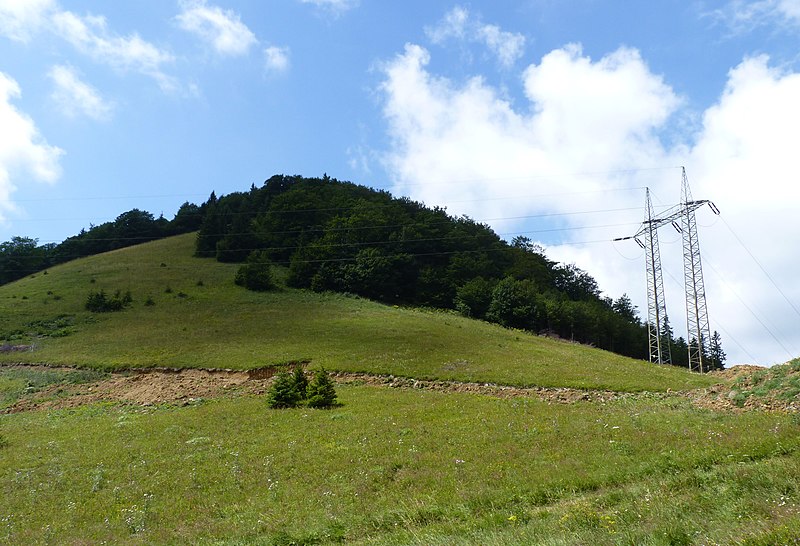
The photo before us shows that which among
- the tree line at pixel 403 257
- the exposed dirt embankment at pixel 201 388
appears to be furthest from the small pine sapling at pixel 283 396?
the tree line at pixel 403 257

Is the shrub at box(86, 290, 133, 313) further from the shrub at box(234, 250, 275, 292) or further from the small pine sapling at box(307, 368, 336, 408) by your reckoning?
the small pine sapling at box(307, 368, 336, 408)

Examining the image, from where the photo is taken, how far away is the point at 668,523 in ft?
29.1

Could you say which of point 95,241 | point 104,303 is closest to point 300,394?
point 104,303

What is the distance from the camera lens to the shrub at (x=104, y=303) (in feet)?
224

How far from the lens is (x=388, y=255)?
9206 cm

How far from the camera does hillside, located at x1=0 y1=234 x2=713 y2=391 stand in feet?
137

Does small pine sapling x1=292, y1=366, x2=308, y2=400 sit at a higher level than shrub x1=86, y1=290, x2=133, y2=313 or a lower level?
lower

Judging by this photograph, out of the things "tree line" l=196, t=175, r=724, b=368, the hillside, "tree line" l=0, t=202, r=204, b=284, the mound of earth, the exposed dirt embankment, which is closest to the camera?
the mound of earth

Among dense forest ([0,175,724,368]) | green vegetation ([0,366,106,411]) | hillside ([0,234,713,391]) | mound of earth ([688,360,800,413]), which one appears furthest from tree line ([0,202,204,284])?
mound of earth ([688,360,800,413])

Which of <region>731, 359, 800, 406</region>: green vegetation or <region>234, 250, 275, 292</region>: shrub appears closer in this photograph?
<region>731, 359, 800, 406</region>: green vegetation

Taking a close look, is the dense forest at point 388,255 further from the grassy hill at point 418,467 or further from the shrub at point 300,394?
the shrub at point 300,394

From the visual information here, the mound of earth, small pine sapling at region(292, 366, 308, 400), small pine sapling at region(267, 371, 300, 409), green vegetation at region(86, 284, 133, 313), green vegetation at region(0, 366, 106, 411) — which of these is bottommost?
green vegetation at region(0, 366, 106, 411)

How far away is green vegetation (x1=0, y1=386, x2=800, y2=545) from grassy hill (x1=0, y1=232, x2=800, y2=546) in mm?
69

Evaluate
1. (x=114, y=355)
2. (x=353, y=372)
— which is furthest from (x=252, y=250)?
(x=353, y=372)
